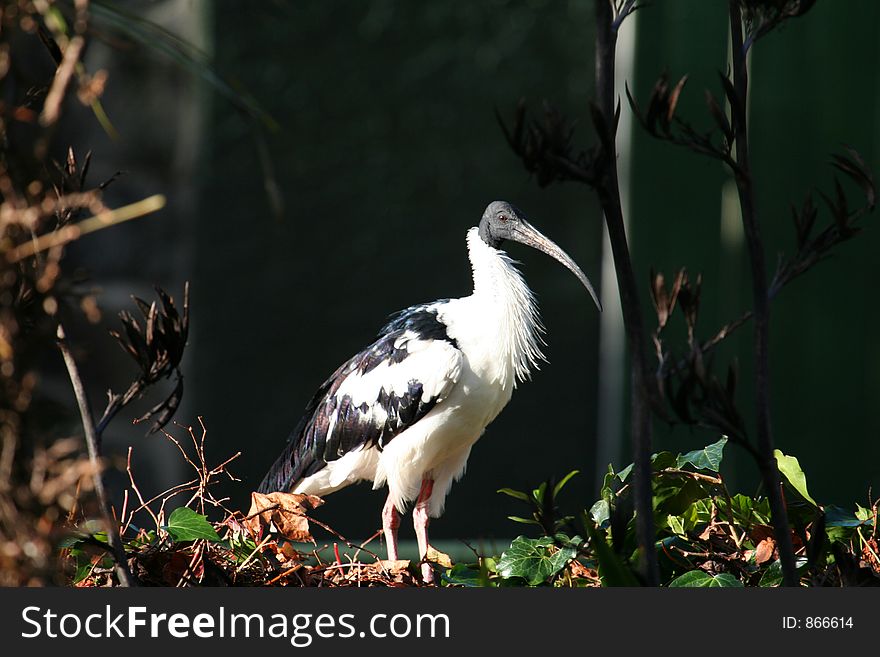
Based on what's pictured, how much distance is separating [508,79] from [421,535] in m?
2.19

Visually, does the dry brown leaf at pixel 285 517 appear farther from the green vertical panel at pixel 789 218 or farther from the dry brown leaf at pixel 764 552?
the green vertical panel at pixel 789 218

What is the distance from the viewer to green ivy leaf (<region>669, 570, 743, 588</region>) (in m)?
2.65

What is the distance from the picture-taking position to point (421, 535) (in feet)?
13.6

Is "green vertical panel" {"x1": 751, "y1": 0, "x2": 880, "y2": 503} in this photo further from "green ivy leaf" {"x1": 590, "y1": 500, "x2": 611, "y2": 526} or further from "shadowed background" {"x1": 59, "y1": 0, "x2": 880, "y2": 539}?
"green ivy leaf" {"x1": 590, "y1": 500, "x2": 611, "y2": 526}

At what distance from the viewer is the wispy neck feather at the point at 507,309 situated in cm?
388

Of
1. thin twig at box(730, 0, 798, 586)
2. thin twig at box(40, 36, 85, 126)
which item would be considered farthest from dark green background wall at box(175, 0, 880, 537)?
thin twig at box(40, 36, 85, 126)

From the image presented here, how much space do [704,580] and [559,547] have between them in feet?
1.19

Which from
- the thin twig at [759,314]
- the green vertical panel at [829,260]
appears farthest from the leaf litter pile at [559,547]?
the green vertical panel at [829,260]

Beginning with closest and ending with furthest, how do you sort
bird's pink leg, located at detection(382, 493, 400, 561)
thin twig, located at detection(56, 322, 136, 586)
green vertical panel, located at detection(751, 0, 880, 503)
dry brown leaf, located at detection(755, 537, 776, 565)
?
thin twig, located at detection(56, 322, 136, 586) → dry brown leaf, located at detection(755, 537, 776, 565) → bird's pink leg, located at detection(382, 493, 400, 561) → green vertical panel, located at detection(751, 0, 880, 503)

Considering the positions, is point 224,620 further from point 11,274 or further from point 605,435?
point 605,435

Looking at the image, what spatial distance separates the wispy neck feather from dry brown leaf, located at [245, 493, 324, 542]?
38.3 inches

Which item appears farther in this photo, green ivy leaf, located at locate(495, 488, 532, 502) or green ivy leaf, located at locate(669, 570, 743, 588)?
green ivy leaf, located at locate(495, 488, 532, 502)

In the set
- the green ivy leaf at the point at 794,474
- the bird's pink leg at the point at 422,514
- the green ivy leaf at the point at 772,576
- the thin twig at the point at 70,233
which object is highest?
the thin twig at the point at 70,233

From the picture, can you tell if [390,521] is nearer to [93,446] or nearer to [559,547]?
[559,547]
